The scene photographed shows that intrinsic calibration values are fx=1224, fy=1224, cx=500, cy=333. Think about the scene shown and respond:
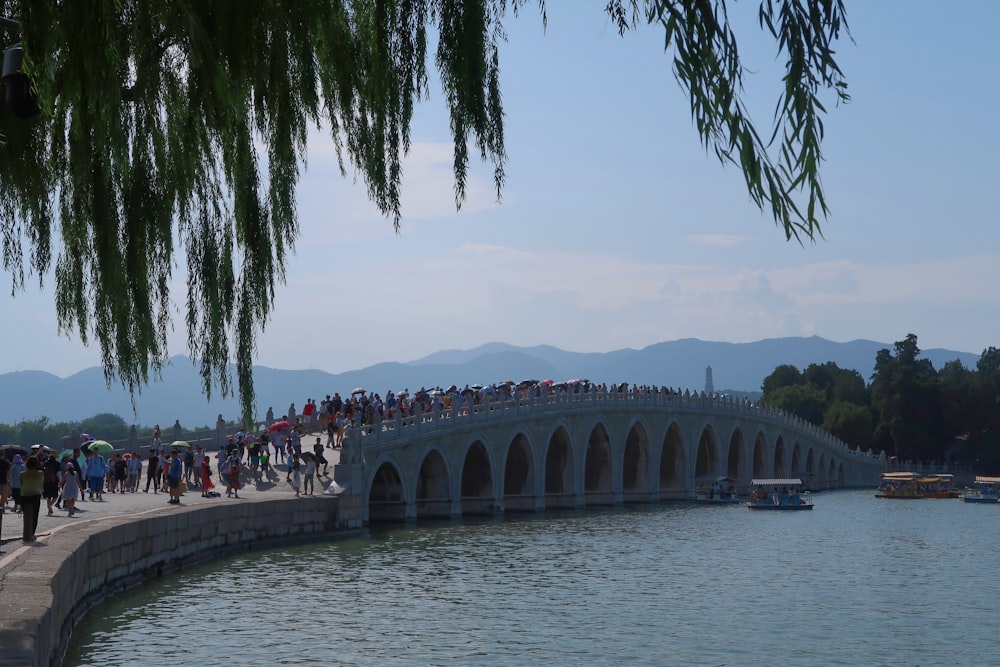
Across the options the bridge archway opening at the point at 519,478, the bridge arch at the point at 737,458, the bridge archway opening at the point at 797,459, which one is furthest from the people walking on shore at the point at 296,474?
the bridge archway opening at the point at 797,459

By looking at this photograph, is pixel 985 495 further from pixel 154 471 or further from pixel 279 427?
pixel 154 471

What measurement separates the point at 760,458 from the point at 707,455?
35.0 feet

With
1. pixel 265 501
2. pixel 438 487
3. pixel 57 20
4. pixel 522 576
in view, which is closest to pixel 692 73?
pixel 57 20

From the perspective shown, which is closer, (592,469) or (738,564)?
(738,564)

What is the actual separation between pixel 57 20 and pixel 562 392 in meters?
46.2

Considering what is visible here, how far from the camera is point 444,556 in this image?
3372 cm

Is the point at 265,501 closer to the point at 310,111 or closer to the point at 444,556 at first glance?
the point at 444,556

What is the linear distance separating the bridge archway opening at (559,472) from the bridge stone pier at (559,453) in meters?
0.05

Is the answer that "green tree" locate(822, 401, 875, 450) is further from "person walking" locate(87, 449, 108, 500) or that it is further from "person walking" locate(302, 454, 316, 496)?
"person walking" locate(87, 449, 108, 500)

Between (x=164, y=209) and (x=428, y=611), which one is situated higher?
(x=164, y=209)

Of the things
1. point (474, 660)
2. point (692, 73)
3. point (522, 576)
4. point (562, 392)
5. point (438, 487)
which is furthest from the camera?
point (562, 392)

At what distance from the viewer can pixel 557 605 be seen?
2617 cm

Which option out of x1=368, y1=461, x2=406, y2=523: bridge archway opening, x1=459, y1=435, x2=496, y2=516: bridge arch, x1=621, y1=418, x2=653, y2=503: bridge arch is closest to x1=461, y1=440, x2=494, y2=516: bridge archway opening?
x1=459, y1=435, x2=496, y2=516: bridge arch

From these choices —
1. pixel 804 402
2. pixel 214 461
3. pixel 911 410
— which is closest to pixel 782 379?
pixel 804 402
